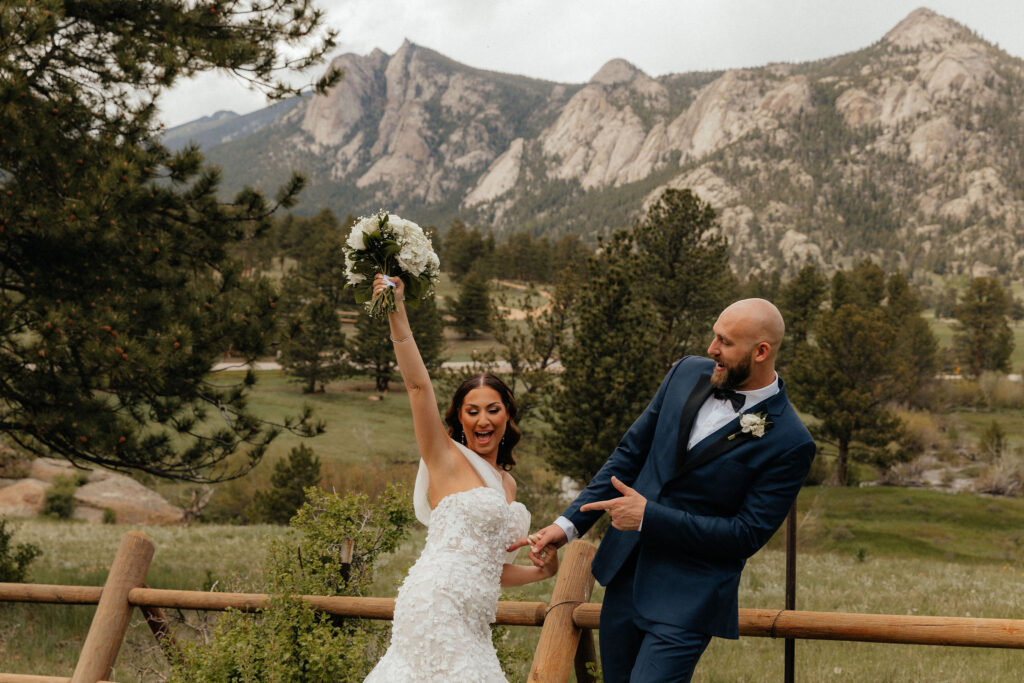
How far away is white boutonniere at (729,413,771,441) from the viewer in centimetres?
308

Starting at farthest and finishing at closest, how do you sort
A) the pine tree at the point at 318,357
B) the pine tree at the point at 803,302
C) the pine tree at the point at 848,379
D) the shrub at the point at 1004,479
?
the pine tree at the point at 803,302, the pine tree at the point at 318,357, the shrub at the point at 1004,479, the pine tree at the point at 848,379

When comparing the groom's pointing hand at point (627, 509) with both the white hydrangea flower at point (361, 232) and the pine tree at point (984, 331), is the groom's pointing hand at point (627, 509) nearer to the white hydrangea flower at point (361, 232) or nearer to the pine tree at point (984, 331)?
the white hydrangea flower at point (361, 232)

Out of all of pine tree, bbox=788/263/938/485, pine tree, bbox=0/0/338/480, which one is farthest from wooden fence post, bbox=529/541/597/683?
pine tree, bbox=788/263/938/485

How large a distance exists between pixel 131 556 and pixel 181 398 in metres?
4.23

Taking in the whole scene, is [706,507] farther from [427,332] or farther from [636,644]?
[427,332]

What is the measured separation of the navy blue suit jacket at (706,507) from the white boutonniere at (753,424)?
32 mm

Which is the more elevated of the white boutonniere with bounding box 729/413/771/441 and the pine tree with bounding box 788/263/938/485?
the white boutonniere with bounding box 729/413/771/441

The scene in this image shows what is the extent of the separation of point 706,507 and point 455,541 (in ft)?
3.84

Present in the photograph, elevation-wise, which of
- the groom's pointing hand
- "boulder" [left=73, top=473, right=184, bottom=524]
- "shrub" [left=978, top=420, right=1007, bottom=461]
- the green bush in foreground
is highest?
the groom's pointing hand

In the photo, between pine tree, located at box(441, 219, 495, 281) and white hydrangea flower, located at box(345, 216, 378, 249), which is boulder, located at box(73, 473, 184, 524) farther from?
pine tree, located at box(441, 219, 495, 281)

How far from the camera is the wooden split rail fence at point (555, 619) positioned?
346cm

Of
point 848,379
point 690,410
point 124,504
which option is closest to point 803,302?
point 848,379

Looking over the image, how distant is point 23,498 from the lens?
22922 mm

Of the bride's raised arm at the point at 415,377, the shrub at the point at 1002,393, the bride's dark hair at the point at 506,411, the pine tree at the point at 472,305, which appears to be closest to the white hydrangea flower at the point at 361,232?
the bride's raised arm at the point at 415,377
